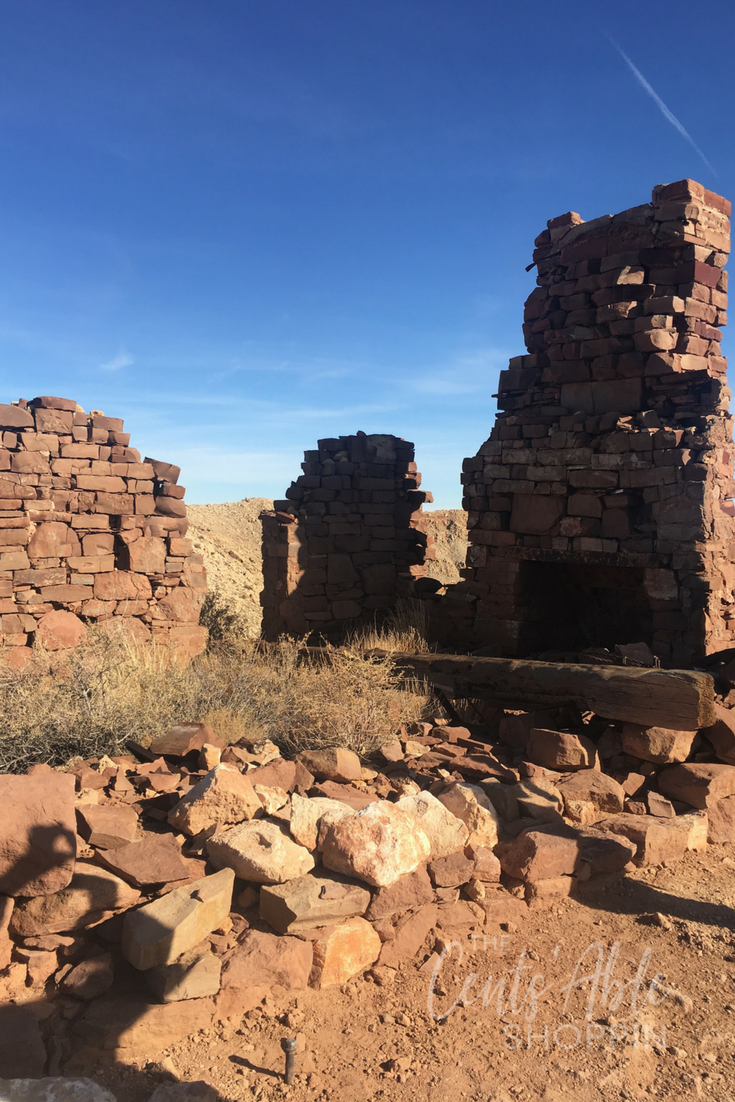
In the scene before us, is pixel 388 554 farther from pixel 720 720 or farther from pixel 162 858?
pixel 162 858

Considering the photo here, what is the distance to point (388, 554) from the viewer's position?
41.1 feet

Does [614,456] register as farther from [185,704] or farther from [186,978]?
[186,978]

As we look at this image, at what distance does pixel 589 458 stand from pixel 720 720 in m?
3.93

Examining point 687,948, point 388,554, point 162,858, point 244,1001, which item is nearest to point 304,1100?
point 244,1001

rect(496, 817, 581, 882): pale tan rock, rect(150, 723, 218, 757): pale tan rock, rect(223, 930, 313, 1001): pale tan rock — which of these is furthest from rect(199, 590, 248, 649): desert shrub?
rect(223, 930, 313, 1001): pale tan rock

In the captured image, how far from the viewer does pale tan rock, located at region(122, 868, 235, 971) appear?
3.36 m

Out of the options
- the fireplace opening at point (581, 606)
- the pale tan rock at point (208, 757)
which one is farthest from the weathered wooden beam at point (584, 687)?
the pale tan rock at point (208, 757)

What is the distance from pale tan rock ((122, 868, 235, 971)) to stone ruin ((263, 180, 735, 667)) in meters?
6.12

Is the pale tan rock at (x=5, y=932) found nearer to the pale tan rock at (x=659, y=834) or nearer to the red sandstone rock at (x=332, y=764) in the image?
the red sandstone rock at (x=332, y=764)

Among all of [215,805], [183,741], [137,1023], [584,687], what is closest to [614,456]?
[584,687]

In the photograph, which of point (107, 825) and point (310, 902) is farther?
point (107, 825)

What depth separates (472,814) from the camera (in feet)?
15.7

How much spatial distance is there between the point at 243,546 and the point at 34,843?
26.5m

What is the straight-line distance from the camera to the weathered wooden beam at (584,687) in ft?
18.8
